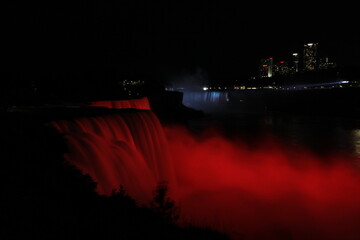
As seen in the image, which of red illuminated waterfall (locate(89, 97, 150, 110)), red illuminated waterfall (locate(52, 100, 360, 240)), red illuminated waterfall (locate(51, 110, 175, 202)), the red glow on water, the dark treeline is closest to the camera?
the dark treeline

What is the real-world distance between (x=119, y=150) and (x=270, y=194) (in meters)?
7.48

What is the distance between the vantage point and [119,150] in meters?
8.80

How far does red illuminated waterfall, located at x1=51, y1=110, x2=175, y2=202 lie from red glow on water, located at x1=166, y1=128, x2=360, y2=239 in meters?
1.67

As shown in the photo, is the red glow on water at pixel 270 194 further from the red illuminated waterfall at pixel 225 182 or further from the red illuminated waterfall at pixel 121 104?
the red illuminated waterfall at pixel 121 104

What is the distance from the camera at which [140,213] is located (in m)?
4.52

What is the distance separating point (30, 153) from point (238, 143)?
22.0m

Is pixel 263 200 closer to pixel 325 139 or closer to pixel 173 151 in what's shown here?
pixel 173 151

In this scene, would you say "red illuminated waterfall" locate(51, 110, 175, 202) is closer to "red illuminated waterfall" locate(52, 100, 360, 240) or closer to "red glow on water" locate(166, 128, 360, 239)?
"red illuminated waterfall" locate(52, 100, 360, 240)

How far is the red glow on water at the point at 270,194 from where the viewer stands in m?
10.2

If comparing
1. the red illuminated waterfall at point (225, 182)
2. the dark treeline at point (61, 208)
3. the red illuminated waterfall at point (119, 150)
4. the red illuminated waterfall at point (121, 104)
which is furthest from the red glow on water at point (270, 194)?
the red illuminated waterfall at point (121, 104)

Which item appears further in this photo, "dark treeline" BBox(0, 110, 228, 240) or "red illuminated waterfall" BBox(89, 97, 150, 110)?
"red illuminated waterfall" BBox(89, 97, 150, 110)

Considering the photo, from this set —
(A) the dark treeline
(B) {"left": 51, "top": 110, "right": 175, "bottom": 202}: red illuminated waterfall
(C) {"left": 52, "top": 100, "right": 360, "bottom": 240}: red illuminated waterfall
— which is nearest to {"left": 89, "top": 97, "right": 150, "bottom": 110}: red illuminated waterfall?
(C) {"left": 52, "top": 100, "right": 360, "bottom": 240}: red illuminated waterfall

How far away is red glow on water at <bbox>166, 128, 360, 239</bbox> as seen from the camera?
10195mm

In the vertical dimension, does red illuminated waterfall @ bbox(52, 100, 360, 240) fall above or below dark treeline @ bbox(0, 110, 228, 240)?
below
